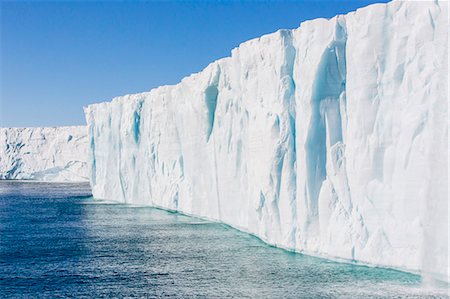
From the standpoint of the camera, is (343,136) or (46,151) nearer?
(343,136)

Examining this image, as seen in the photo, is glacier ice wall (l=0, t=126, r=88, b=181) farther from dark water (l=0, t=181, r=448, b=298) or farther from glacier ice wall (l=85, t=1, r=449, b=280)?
glacier ice wall (l=85, t=1, r=449, b=280)

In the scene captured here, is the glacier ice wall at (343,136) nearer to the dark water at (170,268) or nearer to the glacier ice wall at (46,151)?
the dark water at (170,268)

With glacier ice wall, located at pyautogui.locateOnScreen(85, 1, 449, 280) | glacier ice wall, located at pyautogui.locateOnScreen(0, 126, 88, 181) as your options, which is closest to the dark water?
glacier ice wall, located at pyautogui.locateOnScreen(85, 1, 449, 280)

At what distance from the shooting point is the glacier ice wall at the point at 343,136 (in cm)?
1180

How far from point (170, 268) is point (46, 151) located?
48.3 metres

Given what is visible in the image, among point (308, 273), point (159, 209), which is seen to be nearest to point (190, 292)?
point (308, 273)

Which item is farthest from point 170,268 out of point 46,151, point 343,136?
→ point 46,151

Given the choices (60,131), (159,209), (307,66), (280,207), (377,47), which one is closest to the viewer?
(377,47)

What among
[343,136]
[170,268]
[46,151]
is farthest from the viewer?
[46,151]

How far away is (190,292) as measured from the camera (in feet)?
39.2

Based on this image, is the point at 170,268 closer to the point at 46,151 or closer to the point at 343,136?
the point at 343,136

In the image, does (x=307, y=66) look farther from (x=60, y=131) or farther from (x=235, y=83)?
(x=60, y=131)

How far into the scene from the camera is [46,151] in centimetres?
5962

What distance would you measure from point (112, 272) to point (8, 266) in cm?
293
